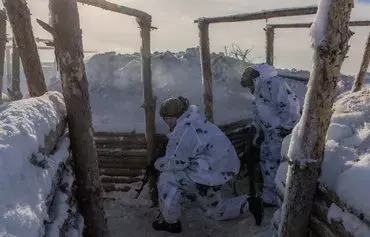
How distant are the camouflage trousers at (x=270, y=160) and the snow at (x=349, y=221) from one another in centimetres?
276

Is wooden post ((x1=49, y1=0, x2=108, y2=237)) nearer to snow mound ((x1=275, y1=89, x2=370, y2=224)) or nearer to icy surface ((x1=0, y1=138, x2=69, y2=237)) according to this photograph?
icy surface ((x1=0, y1=138, x2=69, y2=237))

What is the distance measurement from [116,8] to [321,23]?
3.02m

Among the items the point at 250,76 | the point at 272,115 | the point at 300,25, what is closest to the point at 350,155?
the point at 272,115

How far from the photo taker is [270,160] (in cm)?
595

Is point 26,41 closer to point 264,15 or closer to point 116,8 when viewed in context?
point 116,8

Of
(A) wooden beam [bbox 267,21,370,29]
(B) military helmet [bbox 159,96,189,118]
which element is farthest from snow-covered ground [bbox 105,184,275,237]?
(A) wooden beam [bbox 267,21,370,29]

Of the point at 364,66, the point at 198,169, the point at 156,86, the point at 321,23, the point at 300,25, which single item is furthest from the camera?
the point at 156,86

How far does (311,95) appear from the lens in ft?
10.4

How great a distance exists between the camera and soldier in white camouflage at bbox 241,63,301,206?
578cm

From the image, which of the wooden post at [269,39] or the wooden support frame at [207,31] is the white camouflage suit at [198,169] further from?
the wooden post at [269,39]

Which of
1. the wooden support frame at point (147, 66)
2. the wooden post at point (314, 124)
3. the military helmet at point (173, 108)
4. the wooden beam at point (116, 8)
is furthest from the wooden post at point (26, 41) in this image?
the wooden post at point (314, 124)

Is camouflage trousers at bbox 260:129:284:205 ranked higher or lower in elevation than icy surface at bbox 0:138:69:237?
lower

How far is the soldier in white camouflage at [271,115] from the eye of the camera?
578 cm

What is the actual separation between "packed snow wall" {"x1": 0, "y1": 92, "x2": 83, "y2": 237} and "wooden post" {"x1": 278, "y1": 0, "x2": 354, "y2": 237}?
159 cm
